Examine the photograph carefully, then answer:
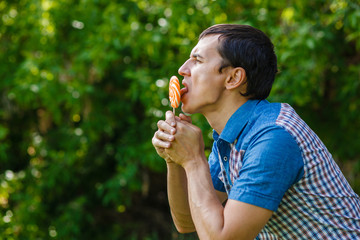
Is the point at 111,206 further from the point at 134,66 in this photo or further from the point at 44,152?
the point at 134,66

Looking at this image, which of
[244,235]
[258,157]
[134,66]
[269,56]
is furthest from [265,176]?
[134,66]

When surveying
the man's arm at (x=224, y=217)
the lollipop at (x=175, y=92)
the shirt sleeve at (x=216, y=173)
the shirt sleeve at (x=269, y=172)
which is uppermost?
the lollipop at (x=175, y=92)

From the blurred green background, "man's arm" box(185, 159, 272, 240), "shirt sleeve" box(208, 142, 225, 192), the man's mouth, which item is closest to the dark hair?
the man's mouth

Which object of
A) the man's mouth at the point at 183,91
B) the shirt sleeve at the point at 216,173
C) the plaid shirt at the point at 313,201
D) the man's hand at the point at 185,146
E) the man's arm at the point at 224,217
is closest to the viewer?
the man's arm at the point at 224,217

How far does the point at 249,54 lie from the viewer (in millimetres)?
1809

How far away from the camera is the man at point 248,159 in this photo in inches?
58.5

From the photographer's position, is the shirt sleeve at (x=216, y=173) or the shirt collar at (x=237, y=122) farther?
the shirt sleeve at (x=216, y=173)

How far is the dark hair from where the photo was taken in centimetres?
180

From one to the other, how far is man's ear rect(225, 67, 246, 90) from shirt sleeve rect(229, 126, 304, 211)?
34 cm

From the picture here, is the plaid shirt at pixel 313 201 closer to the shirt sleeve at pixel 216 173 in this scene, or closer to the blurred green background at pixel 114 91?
the shirt sleeve at pixel 216 173

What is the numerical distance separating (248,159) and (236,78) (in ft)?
1.35

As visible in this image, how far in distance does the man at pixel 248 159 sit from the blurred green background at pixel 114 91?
63.3 inches

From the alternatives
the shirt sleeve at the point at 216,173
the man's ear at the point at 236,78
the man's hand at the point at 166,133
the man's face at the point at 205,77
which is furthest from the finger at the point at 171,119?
the shirt sleeve at the point at 216,173

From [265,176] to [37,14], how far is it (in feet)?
11.4
